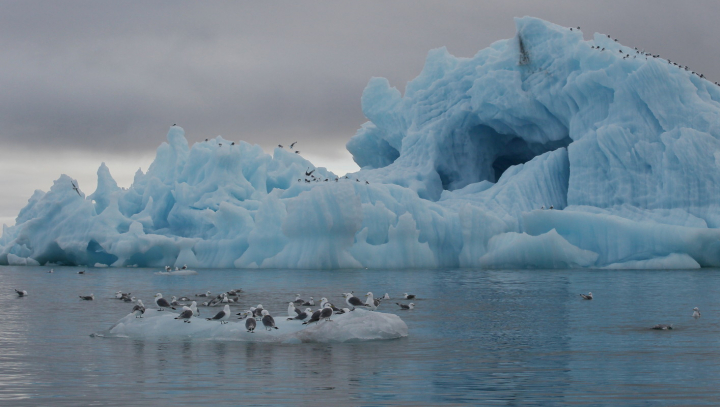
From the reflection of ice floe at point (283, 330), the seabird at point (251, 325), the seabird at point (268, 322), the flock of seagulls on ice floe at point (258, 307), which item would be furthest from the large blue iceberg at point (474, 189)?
the seabird at point (251, 325)

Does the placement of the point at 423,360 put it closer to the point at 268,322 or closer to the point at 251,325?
the point at 268,322

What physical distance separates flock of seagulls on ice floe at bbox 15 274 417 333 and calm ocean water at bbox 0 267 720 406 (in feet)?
2.16

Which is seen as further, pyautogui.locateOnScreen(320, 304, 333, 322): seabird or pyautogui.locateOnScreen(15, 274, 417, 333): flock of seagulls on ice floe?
pyautogui.locateOnScreen(15, 274, 417, 333): flock of seagulls on ice floe

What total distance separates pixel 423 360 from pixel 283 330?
3.70 m

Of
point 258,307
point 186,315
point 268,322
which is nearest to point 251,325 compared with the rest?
point 268,322

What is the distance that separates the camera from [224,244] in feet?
151

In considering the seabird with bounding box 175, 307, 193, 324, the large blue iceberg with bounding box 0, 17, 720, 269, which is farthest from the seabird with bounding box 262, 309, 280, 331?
the large blue iceberg with bounding box 0, 17, 720, 269

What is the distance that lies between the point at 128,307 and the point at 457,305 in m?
9.80

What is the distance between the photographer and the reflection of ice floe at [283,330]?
14.8 m

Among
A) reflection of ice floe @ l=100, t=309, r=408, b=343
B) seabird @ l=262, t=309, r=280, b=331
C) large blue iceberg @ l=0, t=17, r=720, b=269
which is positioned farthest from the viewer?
large blue iceberg @ l=0, t=17, r=720, b=269

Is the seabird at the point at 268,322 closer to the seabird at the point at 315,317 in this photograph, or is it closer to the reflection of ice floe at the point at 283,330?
the reflection of ice floe at the point at 283,330

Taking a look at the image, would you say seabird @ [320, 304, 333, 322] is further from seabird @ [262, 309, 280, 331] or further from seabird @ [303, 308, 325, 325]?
seabird @ [262, 309, 280, 331]

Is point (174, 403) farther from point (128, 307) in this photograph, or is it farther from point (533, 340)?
point (128, 307)

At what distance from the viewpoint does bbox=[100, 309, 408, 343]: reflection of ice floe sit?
14.8 metres
